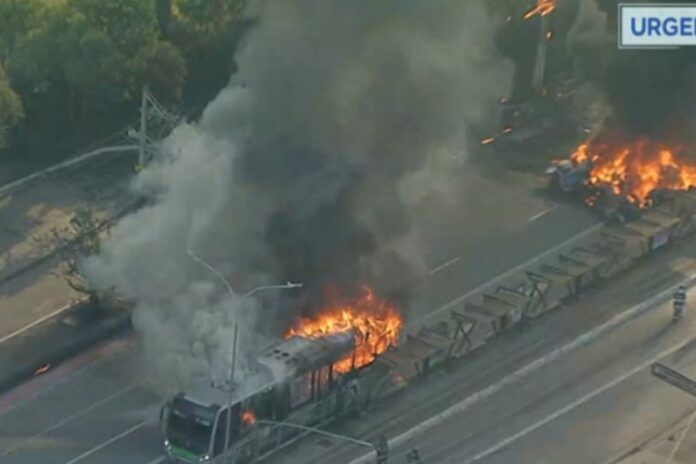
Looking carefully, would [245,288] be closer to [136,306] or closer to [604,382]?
[136,306]

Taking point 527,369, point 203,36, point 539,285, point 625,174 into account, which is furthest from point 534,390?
point 203,36

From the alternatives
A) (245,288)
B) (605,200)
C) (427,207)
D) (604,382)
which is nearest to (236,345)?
(245,288)

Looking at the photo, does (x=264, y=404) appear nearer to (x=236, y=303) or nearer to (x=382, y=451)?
(x=236, y=303)

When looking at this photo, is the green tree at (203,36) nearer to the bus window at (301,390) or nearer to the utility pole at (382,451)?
the bus window at (301,390)

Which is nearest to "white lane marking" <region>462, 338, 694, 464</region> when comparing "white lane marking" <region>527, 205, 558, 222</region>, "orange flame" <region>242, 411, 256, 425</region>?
"orange flame" <region>242, 411, 256, 425</region>

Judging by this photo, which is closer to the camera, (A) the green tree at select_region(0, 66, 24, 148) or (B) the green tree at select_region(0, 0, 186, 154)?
(A) the green tree at select_region(0, 66, 24, 148)

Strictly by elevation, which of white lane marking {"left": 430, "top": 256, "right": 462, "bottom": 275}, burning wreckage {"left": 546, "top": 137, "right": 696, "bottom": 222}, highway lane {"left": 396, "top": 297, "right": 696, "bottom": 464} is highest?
burning wreckage {"left": 546, "top": 137, "right": 696, "bottom": 222}

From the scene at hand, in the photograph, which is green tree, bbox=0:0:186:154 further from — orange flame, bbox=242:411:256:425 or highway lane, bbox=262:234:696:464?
orange flame, bbox=242:411:256:425
